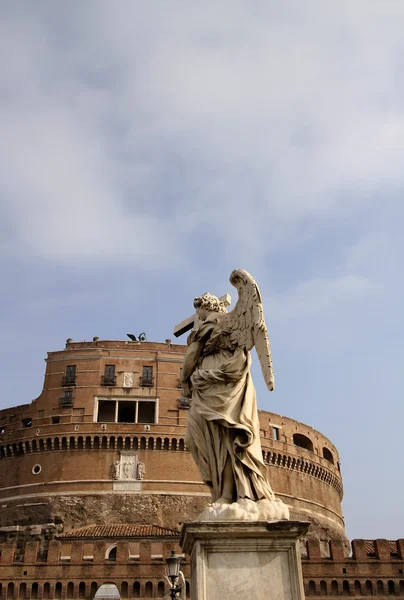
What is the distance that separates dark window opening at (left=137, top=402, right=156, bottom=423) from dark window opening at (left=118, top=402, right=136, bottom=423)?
366mm

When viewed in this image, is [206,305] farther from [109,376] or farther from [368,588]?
[109,376]

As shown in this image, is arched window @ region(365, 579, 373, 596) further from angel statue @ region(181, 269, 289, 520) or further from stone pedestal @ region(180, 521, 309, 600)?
stone pedestal @ region(180, 521, 309, 600)

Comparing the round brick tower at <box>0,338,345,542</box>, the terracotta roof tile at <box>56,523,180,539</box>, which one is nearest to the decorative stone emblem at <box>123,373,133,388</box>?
the round brick tower at <box>0,338,345,542</box>

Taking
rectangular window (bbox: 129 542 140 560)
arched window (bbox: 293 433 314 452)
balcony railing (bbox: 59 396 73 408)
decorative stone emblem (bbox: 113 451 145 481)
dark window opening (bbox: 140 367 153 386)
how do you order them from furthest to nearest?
arched window (bbox: 293 433 314 452) → dark window opening (bbox: 140 367 153 386) → balcony railing (bbox: 59 396 73 408) → decorative stone emblem (bbox: 113 451 145 481) → rectangular window (bbox: 129 542 140 560)

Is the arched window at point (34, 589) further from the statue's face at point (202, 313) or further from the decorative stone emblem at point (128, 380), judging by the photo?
the statue's face at point (202, 313)

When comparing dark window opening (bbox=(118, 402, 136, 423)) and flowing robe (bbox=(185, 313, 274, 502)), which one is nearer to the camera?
flowing robe (bbox=(185, 313, 274, 502))

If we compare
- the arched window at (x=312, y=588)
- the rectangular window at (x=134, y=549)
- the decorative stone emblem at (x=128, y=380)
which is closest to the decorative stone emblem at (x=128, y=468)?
the decorative stone emblem at (x=128, y=380)

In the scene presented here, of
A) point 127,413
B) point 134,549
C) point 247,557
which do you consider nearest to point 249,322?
point 247,557

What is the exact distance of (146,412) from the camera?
39625 millimetres

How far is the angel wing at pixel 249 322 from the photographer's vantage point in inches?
172

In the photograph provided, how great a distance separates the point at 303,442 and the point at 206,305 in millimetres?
41916

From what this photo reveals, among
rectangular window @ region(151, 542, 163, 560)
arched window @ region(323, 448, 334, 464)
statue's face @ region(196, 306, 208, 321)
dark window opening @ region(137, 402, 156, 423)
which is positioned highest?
arched window @ region(323, 448, 334, 464)

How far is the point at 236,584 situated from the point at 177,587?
852 centimetres

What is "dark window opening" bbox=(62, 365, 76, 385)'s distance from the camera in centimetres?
3925
